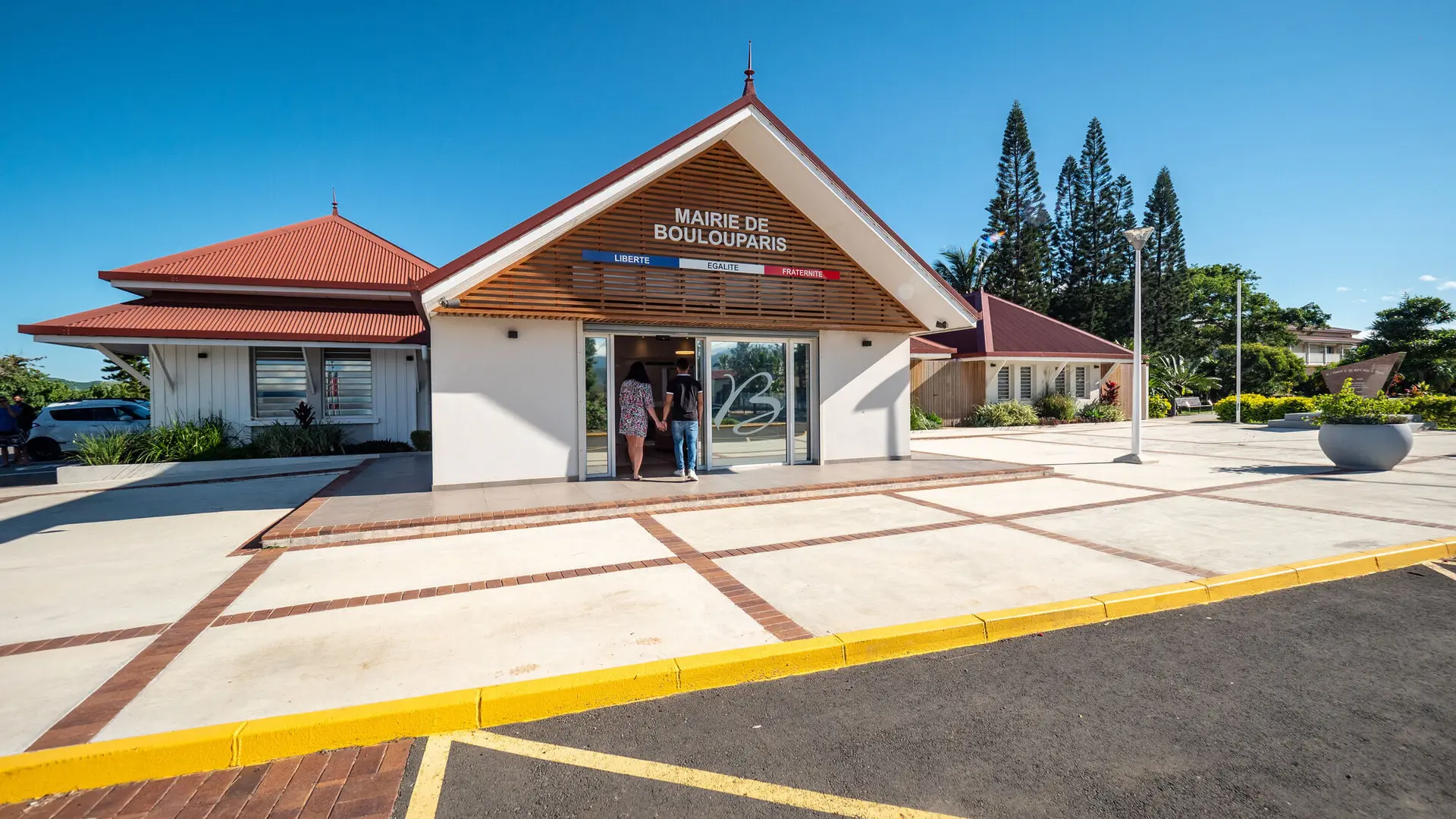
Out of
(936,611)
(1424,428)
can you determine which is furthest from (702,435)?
(1424,428)

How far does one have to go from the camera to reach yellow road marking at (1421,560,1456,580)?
555 centimetres

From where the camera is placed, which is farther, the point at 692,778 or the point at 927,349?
the point at 927,349

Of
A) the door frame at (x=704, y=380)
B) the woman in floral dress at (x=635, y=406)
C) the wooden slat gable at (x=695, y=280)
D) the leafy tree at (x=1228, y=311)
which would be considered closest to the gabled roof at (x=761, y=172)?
the wooden slat gable at (x=695, y=280)

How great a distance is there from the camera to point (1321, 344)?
6562cm

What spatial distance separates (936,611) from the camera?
4543 mm

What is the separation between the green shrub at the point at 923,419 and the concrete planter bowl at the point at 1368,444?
1256 centimetres

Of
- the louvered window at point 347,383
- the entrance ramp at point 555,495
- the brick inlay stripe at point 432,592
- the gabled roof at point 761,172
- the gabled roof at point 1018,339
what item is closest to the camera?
the brick inlay stripe at point 432,592

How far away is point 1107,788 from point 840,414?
9.09 metres

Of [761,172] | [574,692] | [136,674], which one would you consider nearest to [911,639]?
[574,692]

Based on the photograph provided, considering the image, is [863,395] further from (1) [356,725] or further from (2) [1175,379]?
(2) [1175,379]

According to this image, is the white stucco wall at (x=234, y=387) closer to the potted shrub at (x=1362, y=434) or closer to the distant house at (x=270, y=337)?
the distant house at (x=270, y=337)

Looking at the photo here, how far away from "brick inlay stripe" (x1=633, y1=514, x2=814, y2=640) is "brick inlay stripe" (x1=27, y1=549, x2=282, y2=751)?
3577 millimetres

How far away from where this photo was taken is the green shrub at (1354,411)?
1104 centimetres

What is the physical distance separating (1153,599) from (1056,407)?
77.8ft
